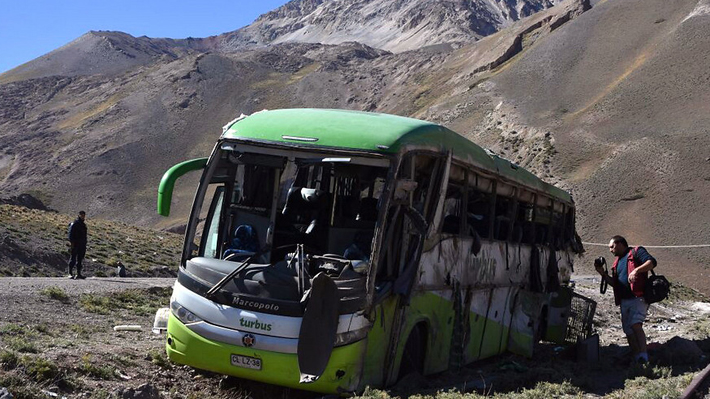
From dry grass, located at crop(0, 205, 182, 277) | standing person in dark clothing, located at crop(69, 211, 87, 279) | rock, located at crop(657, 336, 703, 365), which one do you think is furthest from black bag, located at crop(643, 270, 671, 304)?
dry grass, located at crop(0, 205, 182, 277)

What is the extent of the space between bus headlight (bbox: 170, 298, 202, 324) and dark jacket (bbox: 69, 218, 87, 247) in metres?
14.0

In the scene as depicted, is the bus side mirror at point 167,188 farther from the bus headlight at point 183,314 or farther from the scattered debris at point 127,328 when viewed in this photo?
the scattered debris at point 127,328

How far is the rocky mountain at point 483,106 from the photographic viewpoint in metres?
59.5

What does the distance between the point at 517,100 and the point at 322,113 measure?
75.3 metres

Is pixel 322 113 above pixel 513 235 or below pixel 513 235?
above

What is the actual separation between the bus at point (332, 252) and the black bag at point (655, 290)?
2.29 m

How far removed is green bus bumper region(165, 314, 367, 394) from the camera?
26.4 ft

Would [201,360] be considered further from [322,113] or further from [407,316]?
[322,113]

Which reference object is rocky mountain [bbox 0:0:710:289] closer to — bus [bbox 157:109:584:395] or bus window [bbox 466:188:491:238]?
bus window [bbox 466:188:491:238]

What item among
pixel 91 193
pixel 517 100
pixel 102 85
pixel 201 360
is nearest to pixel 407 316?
pixel 201 360

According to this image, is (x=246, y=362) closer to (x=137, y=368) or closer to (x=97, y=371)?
(x=97, y=371)

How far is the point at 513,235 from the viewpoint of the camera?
13.6 metres

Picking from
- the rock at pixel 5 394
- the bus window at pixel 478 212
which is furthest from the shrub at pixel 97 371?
the bus window at pixel 478 212

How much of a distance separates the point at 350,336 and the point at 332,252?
1.40 meters
